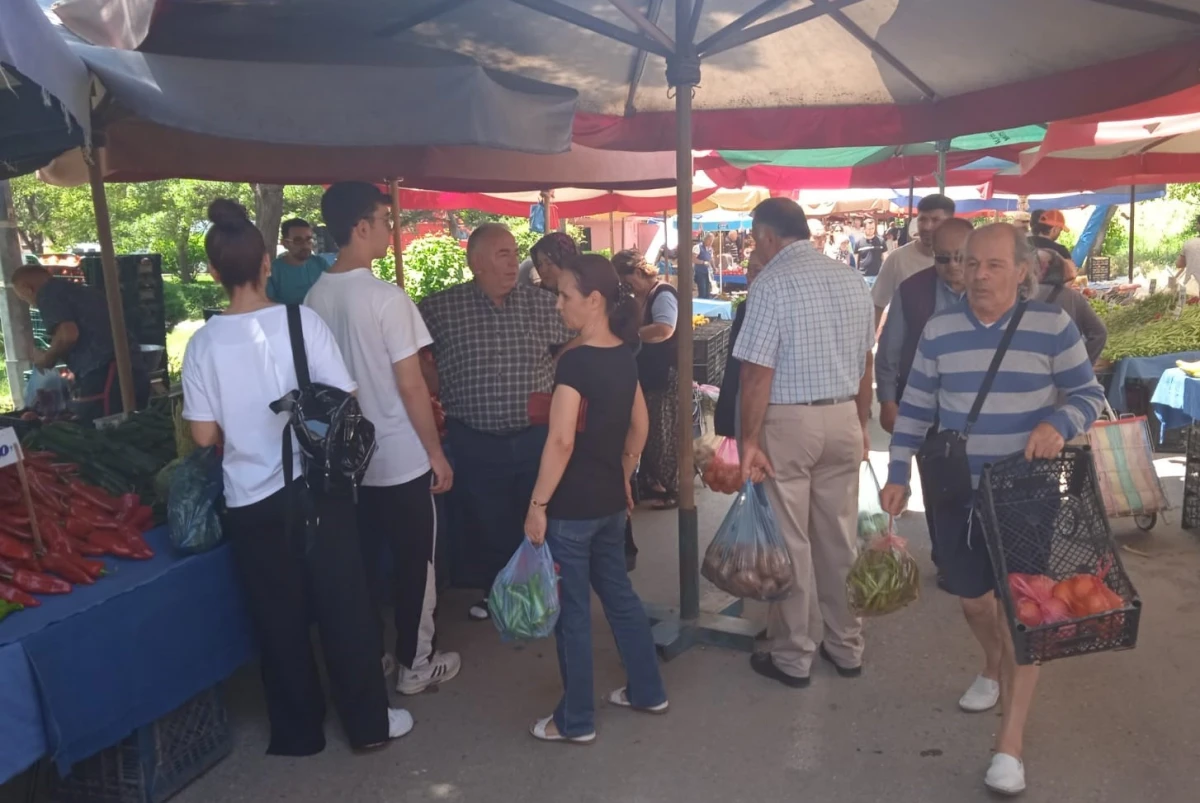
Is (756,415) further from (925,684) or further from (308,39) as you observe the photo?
(308,39)

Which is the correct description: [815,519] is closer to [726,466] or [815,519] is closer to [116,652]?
[726,466]

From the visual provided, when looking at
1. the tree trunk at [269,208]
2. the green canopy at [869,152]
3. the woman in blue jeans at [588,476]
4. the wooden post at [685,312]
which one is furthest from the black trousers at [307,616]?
the tree trunk at [269,208]

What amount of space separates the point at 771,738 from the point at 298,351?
2.19 meters

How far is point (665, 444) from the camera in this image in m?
6.32

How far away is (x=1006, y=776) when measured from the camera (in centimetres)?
300

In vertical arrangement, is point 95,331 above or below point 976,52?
below

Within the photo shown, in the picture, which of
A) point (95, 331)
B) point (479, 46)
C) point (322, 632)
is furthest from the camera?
point (95, 331)

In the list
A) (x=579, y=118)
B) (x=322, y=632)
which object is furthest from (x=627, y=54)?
(x=322, y=632)

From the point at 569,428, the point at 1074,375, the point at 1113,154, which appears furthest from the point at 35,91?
the point at 1113,154

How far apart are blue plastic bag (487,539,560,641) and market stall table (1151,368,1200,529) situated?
4304mm

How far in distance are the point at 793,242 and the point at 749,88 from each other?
75.5 inches

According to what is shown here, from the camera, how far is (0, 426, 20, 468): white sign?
287 centimetres

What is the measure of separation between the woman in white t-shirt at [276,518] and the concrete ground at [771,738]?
0.23 meters

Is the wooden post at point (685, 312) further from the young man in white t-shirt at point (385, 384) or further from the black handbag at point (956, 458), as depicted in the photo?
the black handbag at point (956, 458)
